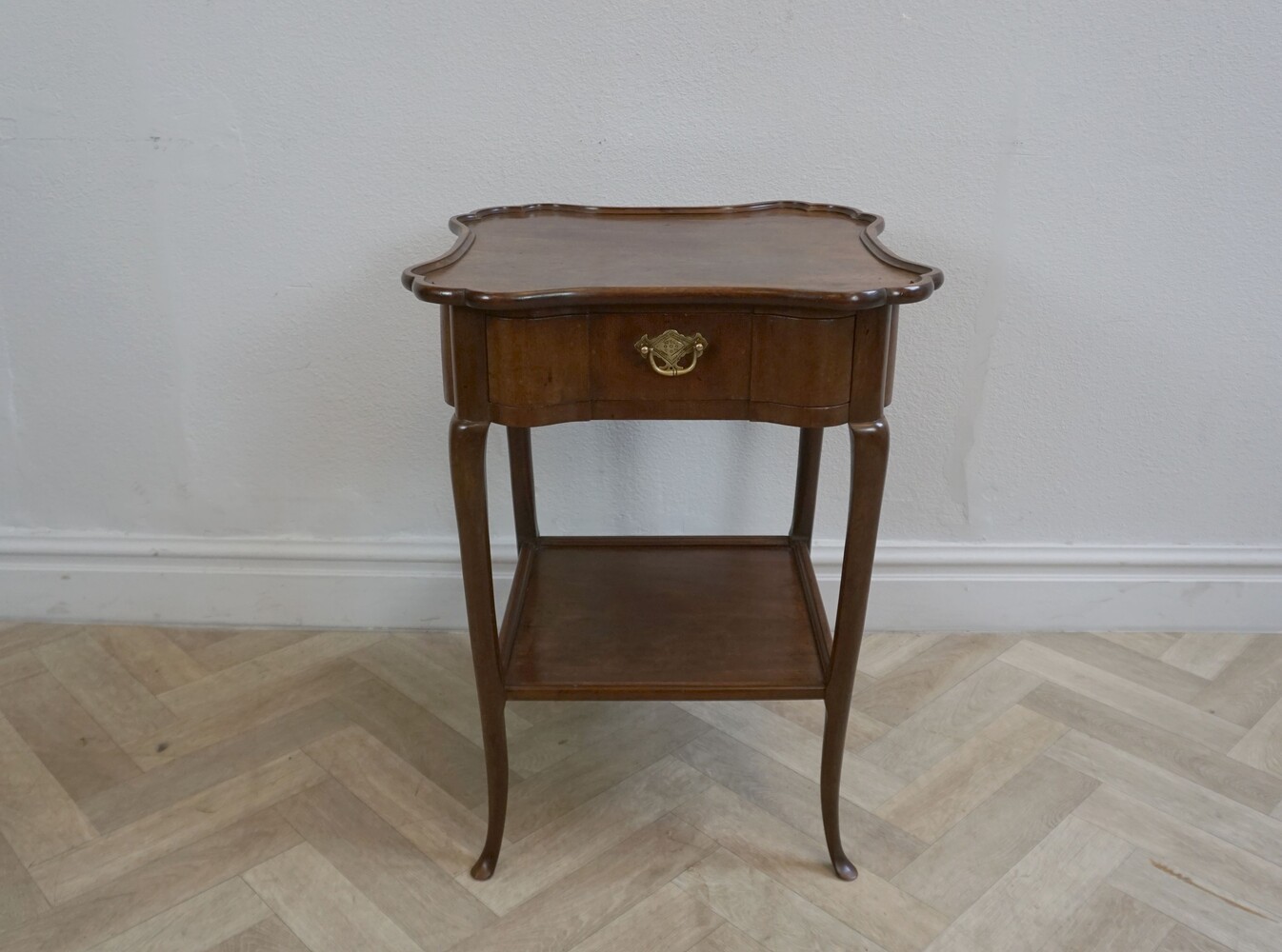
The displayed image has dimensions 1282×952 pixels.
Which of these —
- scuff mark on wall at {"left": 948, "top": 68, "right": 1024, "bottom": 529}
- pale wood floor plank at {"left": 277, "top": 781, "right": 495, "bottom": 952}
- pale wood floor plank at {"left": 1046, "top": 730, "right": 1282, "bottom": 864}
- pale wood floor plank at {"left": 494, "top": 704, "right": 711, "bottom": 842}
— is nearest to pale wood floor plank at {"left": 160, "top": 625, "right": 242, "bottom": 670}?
pale wood floor plank at {"left": 277, "top": 781, "right": 495, "bottom": 952}

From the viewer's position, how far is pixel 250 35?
5.42ft

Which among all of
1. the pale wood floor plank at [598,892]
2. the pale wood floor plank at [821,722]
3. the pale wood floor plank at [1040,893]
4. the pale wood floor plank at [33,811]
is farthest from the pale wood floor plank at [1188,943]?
the pale wood floor plank at [33,811]

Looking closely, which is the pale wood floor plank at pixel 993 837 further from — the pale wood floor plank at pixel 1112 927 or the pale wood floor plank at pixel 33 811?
the pale wood floor plank at pixel 33 811

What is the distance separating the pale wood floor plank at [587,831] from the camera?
1426 mm

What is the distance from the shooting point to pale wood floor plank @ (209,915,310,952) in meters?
1.31

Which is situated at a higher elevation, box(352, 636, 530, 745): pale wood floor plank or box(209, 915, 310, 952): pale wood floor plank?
box(209, 915, 310, 952): pale wood floor plank

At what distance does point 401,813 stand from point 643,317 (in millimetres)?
912

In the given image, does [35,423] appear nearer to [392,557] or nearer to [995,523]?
[392,557]

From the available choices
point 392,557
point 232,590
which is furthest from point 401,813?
point 232,590

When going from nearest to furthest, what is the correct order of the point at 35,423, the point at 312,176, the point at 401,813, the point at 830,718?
the point at 830,718, the point at 401,813, the point at 312,176, the point at 35,423

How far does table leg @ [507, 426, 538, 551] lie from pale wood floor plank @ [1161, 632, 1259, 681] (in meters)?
1.30

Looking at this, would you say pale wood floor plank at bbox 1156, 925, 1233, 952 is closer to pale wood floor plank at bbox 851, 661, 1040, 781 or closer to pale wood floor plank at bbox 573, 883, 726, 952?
pale wood floor plank at bbox 851, 661, 1040, 781

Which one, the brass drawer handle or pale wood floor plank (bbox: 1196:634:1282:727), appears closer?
the brass drawer handle

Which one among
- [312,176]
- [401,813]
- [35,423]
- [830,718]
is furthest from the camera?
[35,423]
